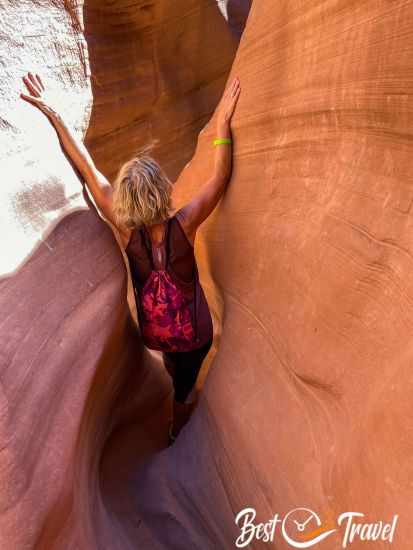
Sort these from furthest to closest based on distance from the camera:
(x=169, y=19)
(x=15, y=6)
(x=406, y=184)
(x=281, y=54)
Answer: (x=169, y=19) < (x=15, y=6) < (x=281, y=54) < (x=406, y=184)

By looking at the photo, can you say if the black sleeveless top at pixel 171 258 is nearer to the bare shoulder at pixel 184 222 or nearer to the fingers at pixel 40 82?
the bare shoulder at pixel 184 222

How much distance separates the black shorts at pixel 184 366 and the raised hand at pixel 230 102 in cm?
91

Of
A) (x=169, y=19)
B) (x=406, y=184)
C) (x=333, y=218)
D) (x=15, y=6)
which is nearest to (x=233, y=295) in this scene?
(x=333, y=218)

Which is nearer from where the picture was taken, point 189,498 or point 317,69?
point 317,69

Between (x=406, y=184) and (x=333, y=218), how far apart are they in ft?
0.90

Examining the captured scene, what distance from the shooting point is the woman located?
1745 mm

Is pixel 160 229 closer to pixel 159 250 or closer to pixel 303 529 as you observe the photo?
pixel 159 250

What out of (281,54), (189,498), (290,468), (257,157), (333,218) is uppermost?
(281,54)

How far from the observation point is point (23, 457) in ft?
4.50

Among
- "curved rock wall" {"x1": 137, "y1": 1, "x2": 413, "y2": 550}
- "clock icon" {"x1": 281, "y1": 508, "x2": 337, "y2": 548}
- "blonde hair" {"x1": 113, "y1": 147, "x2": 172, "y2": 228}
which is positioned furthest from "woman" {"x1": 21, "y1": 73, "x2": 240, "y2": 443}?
"clock icon" {"x1": 281, "y1": 508, "x2": 337, "y2": 548}

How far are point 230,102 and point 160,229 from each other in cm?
66

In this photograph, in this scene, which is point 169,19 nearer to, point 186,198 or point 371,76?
point 186,198

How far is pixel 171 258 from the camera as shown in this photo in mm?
1822

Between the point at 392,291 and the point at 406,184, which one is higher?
the point at 406,184
